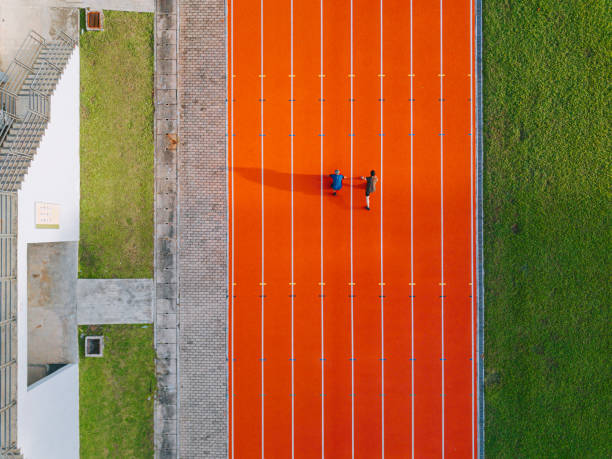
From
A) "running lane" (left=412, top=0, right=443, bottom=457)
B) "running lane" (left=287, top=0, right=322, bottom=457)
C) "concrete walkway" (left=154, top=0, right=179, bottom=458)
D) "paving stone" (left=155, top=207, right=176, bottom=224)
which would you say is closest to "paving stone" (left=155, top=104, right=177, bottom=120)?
"concrete walkway" (left=154, top=0, right=179, bottom=458)

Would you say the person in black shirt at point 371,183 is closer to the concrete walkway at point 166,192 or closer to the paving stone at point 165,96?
the concrete walkway at point 166,192

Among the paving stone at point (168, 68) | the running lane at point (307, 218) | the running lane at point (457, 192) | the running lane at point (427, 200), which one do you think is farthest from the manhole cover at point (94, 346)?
the running lane at point (457, 192)

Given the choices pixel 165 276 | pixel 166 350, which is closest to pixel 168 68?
pixel 165 276

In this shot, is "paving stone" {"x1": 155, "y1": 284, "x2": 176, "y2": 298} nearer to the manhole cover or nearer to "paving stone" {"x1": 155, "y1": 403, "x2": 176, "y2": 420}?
the manhole cover

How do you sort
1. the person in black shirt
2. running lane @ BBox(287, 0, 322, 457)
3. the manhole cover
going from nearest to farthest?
the person in black shirt → the manhole cover → running lane @ BBox(287, 0, 322, 457)

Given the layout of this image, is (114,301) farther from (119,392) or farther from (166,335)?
(119,392)

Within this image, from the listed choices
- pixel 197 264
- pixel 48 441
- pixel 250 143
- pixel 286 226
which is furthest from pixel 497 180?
pixel 48 441
